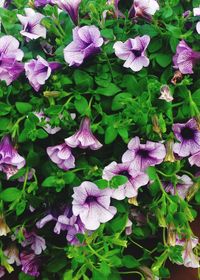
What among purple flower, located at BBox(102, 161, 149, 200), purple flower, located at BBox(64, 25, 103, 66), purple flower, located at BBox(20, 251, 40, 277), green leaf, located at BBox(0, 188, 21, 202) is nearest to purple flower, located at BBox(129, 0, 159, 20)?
purple flower, located at BBox(64, 25, 103, 66)

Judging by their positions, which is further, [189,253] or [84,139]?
[189,253]

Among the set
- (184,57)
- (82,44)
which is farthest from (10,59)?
(184,57)

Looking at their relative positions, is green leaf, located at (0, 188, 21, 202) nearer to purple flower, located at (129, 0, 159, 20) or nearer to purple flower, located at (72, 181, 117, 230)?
purple flower, located at (72, 181, 117, 230)

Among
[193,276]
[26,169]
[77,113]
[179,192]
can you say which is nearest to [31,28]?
[77,113]

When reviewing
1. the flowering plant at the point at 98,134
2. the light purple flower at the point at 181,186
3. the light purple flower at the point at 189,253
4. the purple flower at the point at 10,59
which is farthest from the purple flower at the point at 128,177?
the purple flower at the point at 10,59

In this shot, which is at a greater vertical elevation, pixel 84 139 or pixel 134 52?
pixel 134 52

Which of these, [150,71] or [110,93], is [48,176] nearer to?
[110,93]

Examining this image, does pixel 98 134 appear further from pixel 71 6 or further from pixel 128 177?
pixel 71 6
